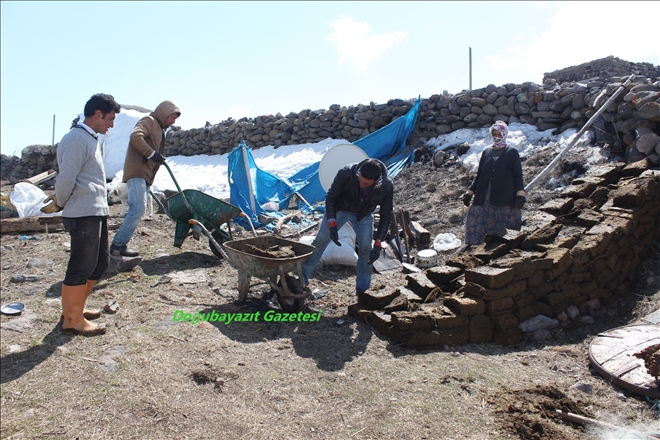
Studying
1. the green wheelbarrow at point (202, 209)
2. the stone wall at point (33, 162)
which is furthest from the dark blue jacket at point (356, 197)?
the stone wall at point (33, 162)

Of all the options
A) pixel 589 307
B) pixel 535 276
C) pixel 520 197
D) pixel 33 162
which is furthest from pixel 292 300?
pixel 33 162

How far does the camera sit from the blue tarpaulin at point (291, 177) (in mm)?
9062

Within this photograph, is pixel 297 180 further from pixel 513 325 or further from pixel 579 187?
pixel 513 325

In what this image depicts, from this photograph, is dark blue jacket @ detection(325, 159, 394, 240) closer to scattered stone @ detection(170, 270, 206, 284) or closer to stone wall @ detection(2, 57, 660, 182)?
scattered stone @ detection(170, 270, 206, 284)

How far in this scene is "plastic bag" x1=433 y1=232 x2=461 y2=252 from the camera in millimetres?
6716

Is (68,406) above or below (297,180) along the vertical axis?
below

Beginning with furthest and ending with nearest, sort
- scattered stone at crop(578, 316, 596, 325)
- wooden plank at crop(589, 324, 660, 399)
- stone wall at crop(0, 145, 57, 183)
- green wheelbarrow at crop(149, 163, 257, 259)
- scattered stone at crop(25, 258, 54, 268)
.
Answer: stone wall at crop(0, 145, 57, 183)
green wheelbarrow at crop(149, 163, 257, 259)
scattered stone at crop(25, 258, 54, 268)
scattered stone at crop(578, 316, 596, 325)
wooden plank at crop(589, 324, 660, 399)

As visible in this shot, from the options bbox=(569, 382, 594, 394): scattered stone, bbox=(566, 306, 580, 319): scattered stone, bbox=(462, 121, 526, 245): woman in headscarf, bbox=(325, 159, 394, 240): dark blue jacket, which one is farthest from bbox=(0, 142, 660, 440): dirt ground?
bbox=(462, 121, 526, 245): woman in headscarf

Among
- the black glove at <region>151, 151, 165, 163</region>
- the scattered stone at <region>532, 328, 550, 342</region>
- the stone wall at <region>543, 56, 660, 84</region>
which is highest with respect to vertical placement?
the stone wall at <region>543, 56, 660, 84</region>

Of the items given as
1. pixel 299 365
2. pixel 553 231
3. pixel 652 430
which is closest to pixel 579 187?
pixel 553 231

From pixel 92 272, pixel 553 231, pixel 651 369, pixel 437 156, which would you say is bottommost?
pixel 651 369

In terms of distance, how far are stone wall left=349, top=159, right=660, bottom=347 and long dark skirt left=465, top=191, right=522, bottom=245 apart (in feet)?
1.01

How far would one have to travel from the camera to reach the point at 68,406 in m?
2.85

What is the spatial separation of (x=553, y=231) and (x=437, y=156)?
582 cm
